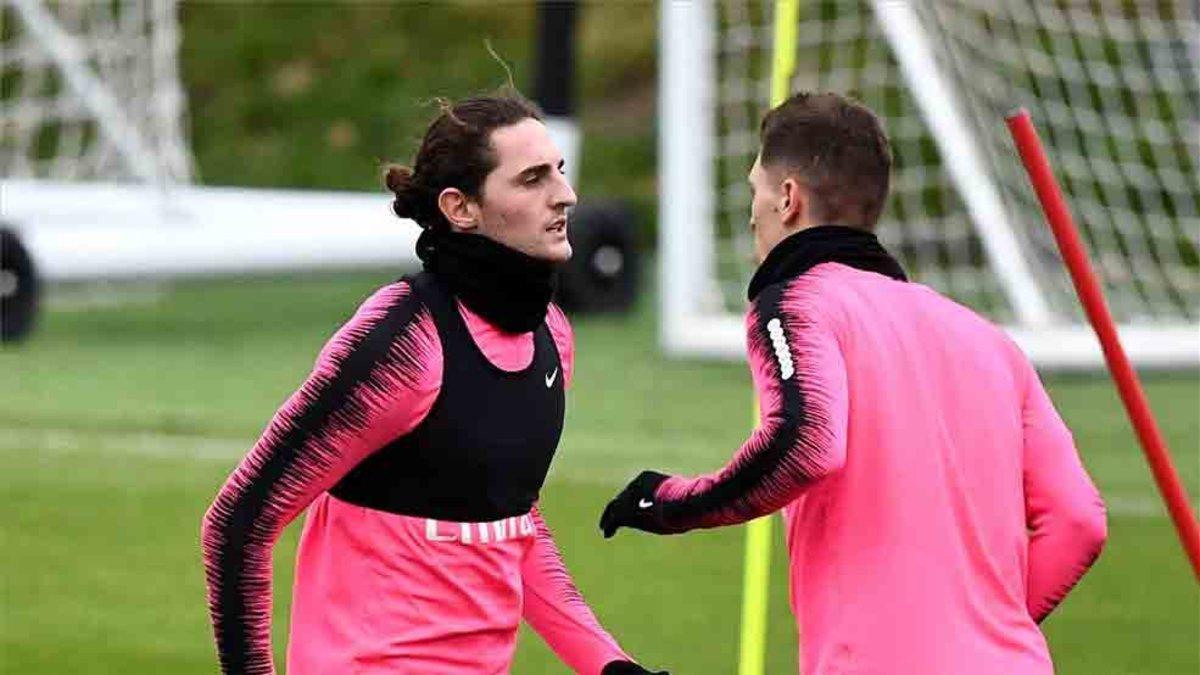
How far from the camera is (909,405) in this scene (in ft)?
13.4

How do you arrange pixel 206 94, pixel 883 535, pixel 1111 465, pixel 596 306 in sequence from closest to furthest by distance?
pixel 883 535, pixel 1111 465, pixel 596 306, pixel 206 94

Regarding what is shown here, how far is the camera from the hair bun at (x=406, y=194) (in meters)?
4.35

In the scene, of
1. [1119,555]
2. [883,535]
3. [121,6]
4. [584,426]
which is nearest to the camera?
[883,535]

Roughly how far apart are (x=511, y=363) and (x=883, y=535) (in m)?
0.65

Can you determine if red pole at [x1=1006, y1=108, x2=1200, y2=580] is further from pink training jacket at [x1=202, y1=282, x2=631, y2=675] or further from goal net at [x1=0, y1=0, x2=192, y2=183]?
goal net at [x1=0, y1=0, x2=192, y2=183]

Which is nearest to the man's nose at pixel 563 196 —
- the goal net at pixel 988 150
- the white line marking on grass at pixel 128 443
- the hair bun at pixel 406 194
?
the hair bun at pixel 406 194

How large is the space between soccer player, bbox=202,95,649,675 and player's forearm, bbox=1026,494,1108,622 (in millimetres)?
780

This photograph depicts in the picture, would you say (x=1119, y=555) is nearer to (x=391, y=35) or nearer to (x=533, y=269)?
(x=533, y=269)

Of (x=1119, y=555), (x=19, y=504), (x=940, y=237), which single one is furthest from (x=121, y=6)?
(x=1119, y=555)

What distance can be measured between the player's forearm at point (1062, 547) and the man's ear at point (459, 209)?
0.99 meters

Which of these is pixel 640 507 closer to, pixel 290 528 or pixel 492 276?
pixel 492 276

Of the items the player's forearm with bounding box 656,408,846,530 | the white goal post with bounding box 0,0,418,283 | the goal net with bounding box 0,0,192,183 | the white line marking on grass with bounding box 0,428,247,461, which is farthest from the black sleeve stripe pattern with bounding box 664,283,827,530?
the goal net with bounding box 0,0,192,183

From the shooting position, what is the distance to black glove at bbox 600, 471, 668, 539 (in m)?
4.23

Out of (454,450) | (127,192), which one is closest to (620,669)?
(454,450)
